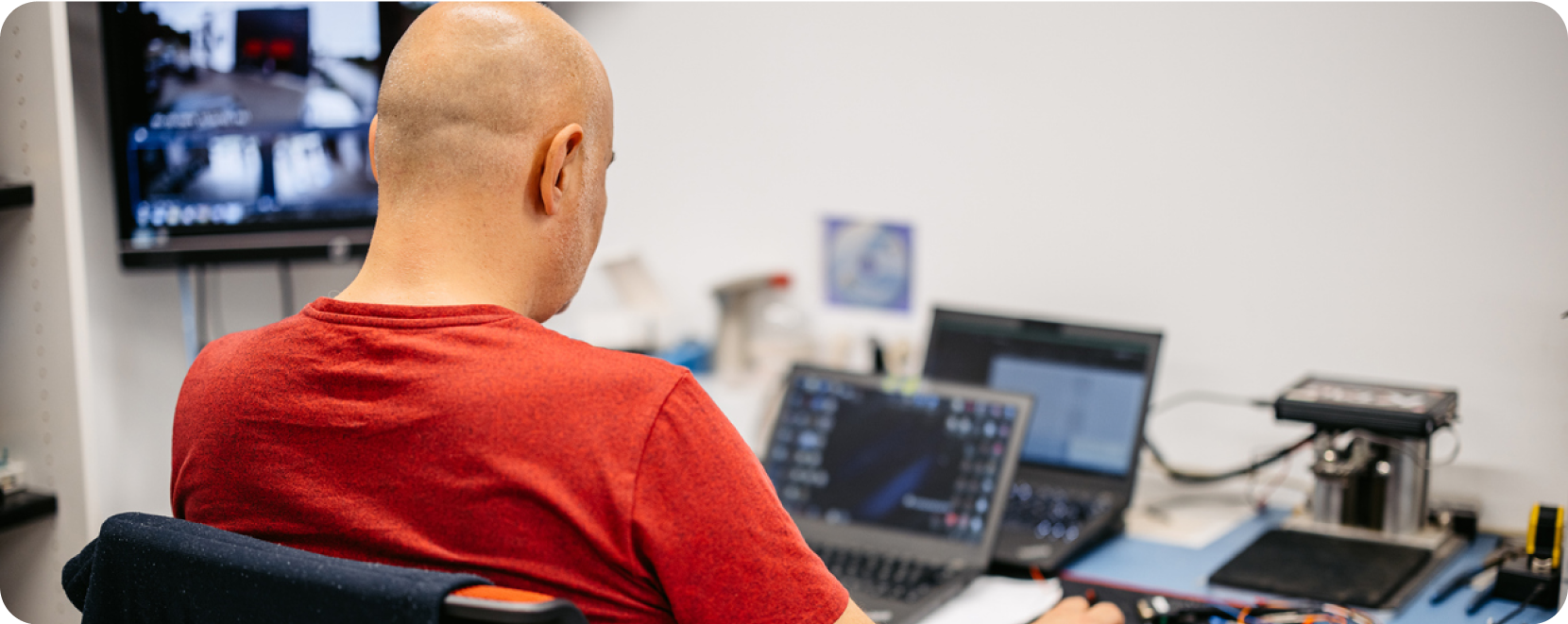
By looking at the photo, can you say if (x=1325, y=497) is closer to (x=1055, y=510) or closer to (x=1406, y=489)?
(x=1406, y=489)

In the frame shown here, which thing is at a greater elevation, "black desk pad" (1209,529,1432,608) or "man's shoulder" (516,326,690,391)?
"man's shoulder" (516,326,690,391)

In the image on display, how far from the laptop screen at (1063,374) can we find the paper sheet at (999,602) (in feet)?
1.06

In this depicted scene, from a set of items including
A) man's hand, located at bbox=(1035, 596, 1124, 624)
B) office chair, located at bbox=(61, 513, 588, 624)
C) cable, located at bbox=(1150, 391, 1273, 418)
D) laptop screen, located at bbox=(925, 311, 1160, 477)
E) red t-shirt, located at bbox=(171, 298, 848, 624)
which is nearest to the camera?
office chair, located at bbox=(61, 513, 588, 624)

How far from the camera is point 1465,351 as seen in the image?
1.77m

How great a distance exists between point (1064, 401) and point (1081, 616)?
66cm

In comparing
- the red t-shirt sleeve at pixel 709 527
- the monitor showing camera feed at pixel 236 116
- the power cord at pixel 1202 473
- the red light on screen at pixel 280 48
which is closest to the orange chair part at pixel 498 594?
the red t-shirt sleeve at pixel 709 527

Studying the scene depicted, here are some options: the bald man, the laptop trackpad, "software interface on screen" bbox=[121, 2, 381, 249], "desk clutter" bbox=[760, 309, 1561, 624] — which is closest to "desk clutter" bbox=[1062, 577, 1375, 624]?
"desk clutter" bbox=[760, 309, 1561, 624]

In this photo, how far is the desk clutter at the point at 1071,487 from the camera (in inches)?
59.2

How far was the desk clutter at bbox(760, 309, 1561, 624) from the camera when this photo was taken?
4.93 ft

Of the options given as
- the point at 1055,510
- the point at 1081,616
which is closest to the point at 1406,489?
the point at 1055,510

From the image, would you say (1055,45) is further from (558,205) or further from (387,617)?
(387,617)

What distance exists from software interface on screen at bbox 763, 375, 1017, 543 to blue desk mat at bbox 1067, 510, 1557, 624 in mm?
184

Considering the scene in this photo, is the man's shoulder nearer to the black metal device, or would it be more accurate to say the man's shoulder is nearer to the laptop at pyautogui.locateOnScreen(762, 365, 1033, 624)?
the laptop at pyautogui.locateOnScreen(762, 365, 1033, 624)

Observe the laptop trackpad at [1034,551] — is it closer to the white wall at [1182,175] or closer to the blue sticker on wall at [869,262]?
the white wall at [1182,175]
